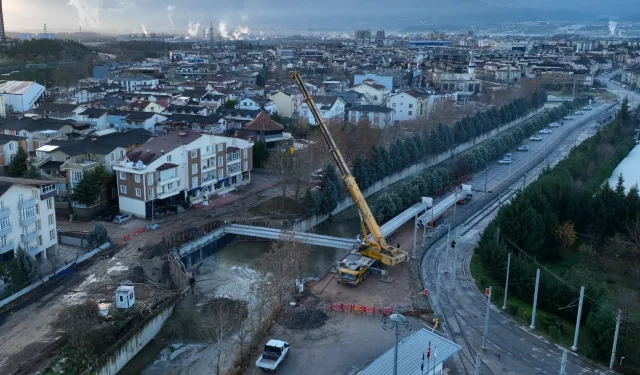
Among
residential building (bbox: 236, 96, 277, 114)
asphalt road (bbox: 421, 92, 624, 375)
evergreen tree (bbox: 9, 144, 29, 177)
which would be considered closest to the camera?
asphalt road (bbox: 421, 92, 624, 375)

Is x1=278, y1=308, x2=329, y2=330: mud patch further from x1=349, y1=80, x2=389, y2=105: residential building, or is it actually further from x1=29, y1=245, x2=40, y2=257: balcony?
x1=349, y1=80, x2=389, y2=105: residential building

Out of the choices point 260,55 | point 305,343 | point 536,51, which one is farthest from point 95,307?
point 536,51

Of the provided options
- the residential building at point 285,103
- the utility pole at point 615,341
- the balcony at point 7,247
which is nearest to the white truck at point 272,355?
the utility pole at point 615,341

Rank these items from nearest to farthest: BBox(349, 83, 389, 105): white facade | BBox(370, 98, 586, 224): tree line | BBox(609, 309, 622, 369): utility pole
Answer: BBox(609, 309, 622, 369): utility pole, BBox(370, 98, 586, 224): tree line, BBox(349, 83, 389, 105): white facade

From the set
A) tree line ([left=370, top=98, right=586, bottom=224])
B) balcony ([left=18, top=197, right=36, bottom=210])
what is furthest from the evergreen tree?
tree line ([left=370, top=98, right=586, bottom=224])

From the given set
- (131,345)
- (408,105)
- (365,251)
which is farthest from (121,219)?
(408,105)

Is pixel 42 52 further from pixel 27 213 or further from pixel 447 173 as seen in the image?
pixel 27 213
